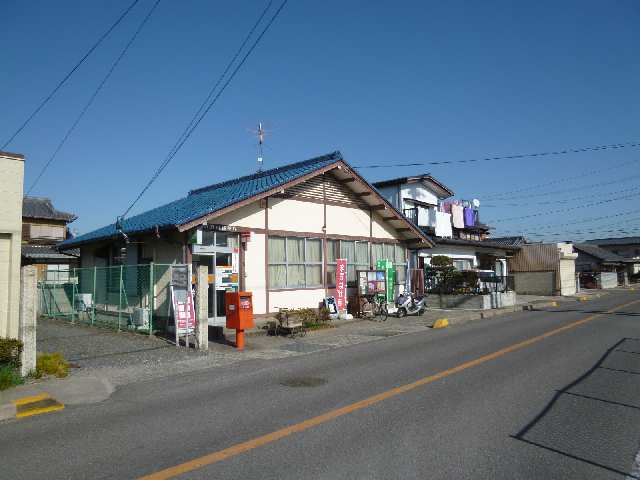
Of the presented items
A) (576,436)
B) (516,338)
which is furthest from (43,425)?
(516,338)

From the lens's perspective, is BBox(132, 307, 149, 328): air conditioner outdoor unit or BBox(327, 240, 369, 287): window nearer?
BBox(132, 307, 149, 328): air conditioner outdoor unit

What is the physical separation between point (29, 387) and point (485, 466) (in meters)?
7.15

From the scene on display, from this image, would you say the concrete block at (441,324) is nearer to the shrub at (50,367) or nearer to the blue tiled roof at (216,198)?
the blue tiled roof at (216,198)

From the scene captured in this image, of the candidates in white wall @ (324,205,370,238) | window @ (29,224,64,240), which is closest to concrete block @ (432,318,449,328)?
white wall @ (324,205,370,238)

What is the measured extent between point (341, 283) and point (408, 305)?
336 cm

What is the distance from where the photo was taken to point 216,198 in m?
17.7

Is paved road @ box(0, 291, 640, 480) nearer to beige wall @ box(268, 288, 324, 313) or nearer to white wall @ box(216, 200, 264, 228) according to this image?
white wall @ box(216, 200, 264, 228)

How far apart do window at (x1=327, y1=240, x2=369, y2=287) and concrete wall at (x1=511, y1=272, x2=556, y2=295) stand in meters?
20.7

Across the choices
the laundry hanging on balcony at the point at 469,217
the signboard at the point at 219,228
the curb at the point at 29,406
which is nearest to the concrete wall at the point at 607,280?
the laundry hanging on balcony at the point at 469,217

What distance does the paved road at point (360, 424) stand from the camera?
4633 mm

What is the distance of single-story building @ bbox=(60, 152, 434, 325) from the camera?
601 inches

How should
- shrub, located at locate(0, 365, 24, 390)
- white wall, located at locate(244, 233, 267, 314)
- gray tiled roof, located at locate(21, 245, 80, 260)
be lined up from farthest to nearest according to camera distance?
1. gray tiled roof, located at locate(21, 245, 80, 260)
2. white wall, located at locate(244, 233, 267, 314)
3. shrub, located at locate(0, 365, 24, 390)

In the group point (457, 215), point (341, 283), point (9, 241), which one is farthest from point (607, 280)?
point (9, 241)

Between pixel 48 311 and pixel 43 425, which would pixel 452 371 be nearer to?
pixel 43 425
